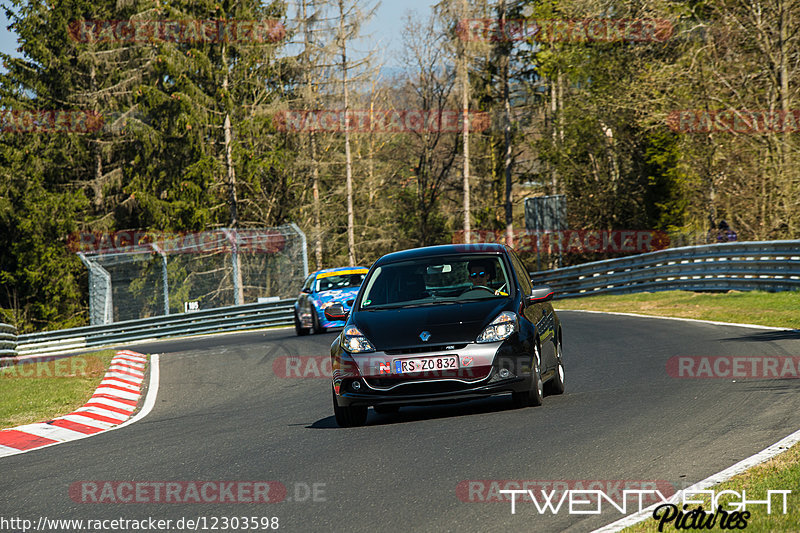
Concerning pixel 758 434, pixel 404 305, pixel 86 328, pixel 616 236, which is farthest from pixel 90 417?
pixel 616 236

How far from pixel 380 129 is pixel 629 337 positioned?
134 feet

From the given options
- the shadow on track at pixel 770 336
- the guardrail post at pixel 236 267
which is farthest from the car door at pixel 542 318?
the guardrail post at pixel 236 267

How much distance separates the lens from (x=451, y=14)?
4788cm

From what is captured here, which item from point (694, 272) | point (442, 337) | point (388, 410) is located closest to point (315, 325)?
point (694, 272)

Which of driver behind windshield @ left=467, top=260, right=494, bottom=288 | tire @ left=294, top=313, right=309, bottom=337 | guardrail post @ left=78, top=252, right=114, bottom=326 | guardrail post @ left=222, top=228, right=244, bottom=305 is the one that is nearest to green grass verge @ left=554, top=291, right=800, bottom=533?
driver behind windshield @ left=467, top=260, right=494, bottom=288

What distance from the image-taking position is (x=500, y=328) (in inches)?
338

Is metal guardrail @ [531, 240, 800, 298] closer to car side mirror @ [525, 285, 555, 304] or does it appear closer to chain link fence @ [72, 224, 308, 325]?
chain link fence @ [72, 224, 308, 325]

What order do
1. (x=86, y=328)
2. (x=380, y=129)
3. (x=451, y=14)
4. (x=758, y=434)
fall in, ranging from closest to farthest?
(x=758, y=434) → (x=86, y=328) → (x=451, y=14) → (x=380, y=129)

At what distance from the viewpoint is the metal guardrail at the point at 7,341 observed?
81.0ft

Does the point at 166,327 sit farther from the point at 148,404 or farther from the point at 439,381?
the point at 439,381

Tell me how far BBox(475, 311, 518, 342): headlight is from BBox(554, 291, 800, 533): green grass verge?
272 centimetres

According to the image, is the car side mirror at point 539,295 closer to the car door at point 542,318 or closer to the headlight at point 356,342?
the car door at point 542,318

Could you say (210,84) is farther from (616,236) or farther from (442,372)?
(442,372)

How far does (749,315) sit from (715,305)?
2934 mm
